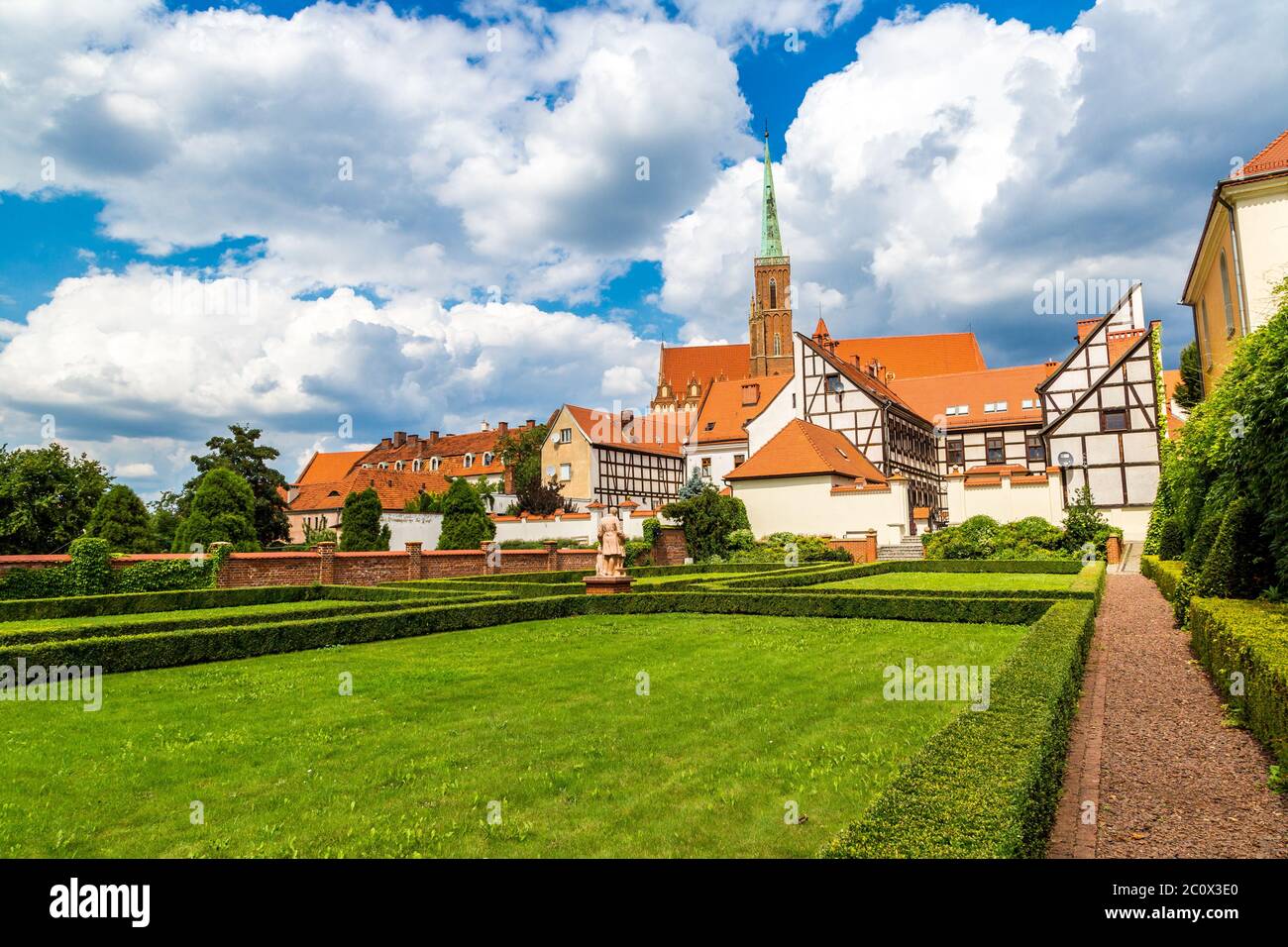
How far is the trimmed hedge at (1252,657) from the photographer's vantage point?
5.80 metres

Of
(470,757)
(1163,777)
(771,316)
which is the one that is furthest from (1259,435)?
(771,316)

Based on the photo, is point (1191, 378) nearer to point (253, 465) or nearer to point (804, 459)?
point (804, 459)

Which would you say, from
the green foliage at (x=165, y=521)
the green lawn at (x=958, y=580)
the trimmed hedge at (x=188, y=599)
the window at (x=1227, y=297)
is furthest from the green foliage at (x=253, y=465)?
the window at (x=1227, y=297)

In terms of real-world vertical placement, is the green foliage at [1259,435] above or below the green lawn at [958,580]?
above

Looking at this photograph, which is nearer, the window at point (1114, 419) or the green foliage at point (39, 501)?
the green foliage at point (39, 501)

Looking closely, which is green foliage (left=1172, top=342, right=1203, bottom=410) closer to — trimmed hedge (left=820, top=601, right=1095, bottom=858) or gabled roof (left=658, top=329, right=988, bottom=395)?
gabled roof (left=658, top=329, right=988, bottom=395)

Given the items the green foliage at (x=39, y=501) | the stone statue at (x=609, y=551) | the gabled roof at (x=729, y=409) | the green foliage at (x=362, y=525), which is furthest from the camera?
the gabled roof at (x=729, y=409)

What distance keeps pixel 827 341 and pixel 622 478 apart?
61.6 ft

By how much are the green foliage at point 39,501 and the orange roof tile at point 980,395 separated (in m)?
48.1

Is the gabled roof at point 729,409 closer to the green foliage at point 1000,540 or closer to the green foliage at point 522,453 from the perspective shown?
the green foliage at point 522,453
